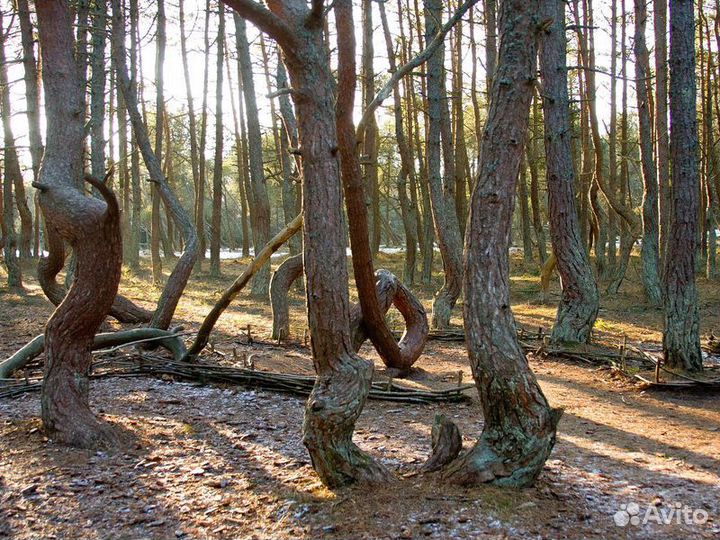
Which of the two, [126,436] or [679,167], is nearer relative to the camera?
[126,436]

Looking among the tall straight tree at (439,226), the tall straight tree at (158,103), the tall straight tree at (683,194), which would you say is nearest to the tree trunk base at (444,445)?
the tall straight tree at (683,194)

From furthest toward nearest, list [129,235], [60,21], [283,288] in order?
[129,235]
[283,288]
[60,21]

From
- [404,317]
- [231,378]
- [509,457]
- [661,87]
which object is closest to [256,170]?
[404,317]

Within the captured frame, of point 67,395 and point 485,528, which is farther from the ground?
point 67,395

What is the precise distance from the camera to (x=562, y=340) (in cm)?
975

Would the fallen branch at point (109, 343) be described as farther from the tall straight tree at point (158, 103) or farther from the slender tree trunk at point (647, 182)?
the slender tree trunk at point (647, 182)

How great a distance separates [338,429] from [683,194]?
19.0 ft

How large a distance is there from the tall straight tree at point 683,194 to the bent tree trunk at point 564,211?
1860 mm

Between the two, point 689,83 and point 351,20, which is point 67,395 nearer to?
point 351,20

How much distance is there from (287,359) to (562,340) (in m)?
4.16

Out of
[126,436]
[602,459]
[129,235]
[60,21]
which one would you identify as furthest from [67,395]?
[129,235]

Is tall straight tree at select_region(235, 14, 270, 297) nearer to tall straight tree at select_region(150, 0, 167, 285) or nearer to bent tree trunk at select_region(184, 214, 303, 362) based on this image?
tall straight tree at select_region(150, 0, 167, 285)

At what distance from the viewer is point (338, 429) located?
13.2ft

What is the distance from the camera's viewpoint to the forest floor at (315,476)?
3.62 metres
